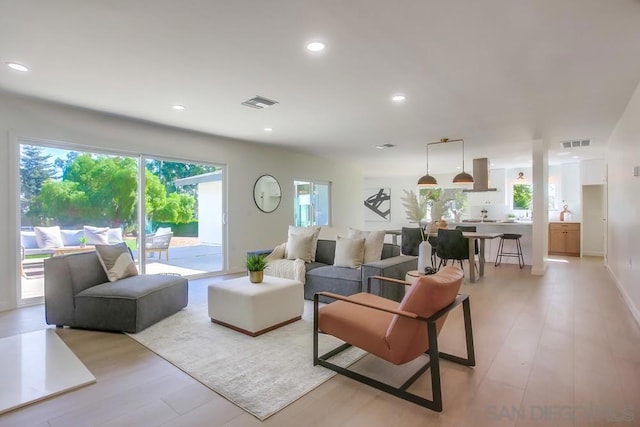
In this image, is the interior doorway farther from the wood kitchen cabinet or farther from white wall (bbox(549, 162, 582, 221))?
the wood kitchen cabinet

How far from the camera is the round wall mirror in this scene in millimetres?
6718

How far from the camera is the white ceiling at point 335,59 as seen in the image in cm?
220

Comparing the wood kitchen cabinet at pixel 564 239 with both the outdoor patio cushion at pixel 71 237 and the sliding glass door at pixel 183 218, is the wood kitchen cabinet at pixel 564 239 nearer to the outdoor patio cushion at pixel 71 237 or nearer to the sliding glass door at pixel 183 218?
the sliding glass door at pixel 183 218

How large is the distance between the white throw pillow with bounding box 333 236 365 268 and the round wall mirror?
286 cm

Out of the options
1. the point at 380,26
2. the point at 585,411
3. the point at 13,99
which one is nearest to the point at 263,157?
the point at 13,99

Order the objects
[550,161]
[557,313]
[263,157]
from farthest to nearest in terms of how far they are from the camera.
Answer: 1. [550,161]
2. [263,157]
3. [557,313]

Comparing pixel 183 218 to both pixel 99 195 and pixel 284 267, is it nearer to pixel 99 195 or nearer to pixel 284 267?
pixel 99 195

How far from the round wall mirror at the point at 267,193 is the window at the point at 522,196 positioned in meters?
7.24

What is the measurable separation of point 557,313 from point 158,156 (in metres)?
5.86

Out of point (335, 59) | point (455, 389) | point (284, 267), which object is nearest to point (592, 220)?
point (284, 267)

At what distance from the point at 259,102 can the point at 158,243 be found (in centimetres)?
292

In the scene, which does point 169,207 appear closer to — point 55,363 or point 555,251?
point 55,363

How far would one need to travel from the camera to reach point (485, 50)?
2.70 meters

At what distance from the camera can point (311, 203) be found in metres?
8.30
